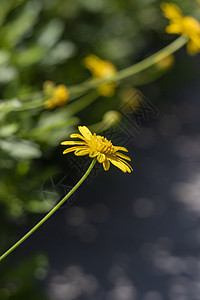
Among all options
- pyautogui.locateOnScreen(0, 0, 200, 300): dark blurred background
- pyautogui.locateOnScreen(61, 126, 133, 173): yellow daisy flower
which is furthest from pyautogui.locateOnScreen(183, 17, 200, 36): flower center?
pyautogui.locateOnScreen(61, 126, 133, 173): yellow daisy flower

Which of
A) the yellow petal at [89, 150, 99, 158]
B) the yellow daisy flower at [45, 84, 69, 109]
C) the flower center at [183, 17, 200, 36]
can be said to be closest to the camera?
the yellow petal at [89, 150, 99, 158]

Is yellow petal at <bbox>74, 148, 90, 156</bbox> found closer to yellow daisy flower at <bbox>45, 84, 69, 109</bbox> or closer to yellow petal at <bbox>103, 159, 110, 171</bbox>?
yellow petal at <bbox>103, 159, 110, 171</bbox>

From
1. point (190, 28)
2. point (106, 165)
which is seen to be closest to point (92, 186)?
point (190, 28)

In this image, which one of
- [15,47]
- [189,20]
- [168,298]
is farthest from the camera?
[168,298]

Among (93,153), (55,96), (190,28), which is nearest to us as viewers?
(93,153)

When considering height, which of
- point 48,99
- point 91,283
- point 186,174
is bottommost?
point 91,283

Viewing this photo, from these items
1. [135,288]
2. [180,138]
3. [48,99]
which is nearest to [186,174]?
[180,138]

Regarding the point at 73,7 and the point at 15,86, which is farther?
the point at 73,7

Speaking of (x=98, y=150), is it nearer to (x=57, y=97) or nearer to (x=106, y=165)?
(x=106, y=165)

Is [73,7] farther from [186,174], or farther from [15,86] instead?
[186,174]
